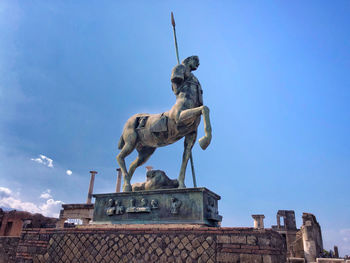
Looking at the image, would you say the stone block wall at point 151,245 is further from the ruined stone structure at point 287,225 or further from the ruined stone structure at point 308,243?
the ruined stone structure at point 287,225

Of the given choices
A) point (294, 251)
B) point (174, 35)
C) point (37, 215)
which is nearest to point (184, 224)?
point (174, 35)

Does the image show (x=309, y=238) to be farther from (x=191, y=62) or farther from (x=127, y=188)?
(x=191, y=62)

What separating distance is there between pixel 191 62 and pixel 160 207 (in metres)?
3.21

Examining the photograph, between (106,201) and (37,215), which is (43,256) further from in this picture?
(37,215)

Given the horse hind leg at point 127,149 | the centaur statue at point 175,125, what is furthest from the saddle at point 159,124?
the horse hind leg at point 127,149

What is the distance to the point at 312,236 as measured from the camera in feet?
46.2

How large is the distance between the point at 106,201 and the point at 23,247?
1935 mm

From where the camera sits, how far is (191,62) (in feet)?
20.2

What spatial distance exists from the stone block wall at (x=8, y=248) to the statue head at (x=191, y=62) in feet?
34.5

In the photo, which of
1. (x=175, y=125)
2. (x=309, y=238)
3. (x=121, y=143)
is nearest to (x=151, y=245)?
(x=175, y=125)

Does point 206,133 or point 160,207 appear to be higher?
point 206,133

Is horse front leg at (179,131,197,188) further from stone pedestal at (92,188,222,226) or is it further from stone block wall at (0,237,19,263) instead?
stone block wall at (0,237,19,263)

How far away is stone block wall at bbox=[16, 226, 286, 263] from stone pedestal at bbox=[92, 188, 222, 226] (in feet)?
0.98

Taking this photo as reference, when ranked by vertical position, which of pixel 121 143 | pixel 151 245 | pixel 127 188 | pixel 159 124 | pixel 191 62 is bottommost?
pixel 151 245
